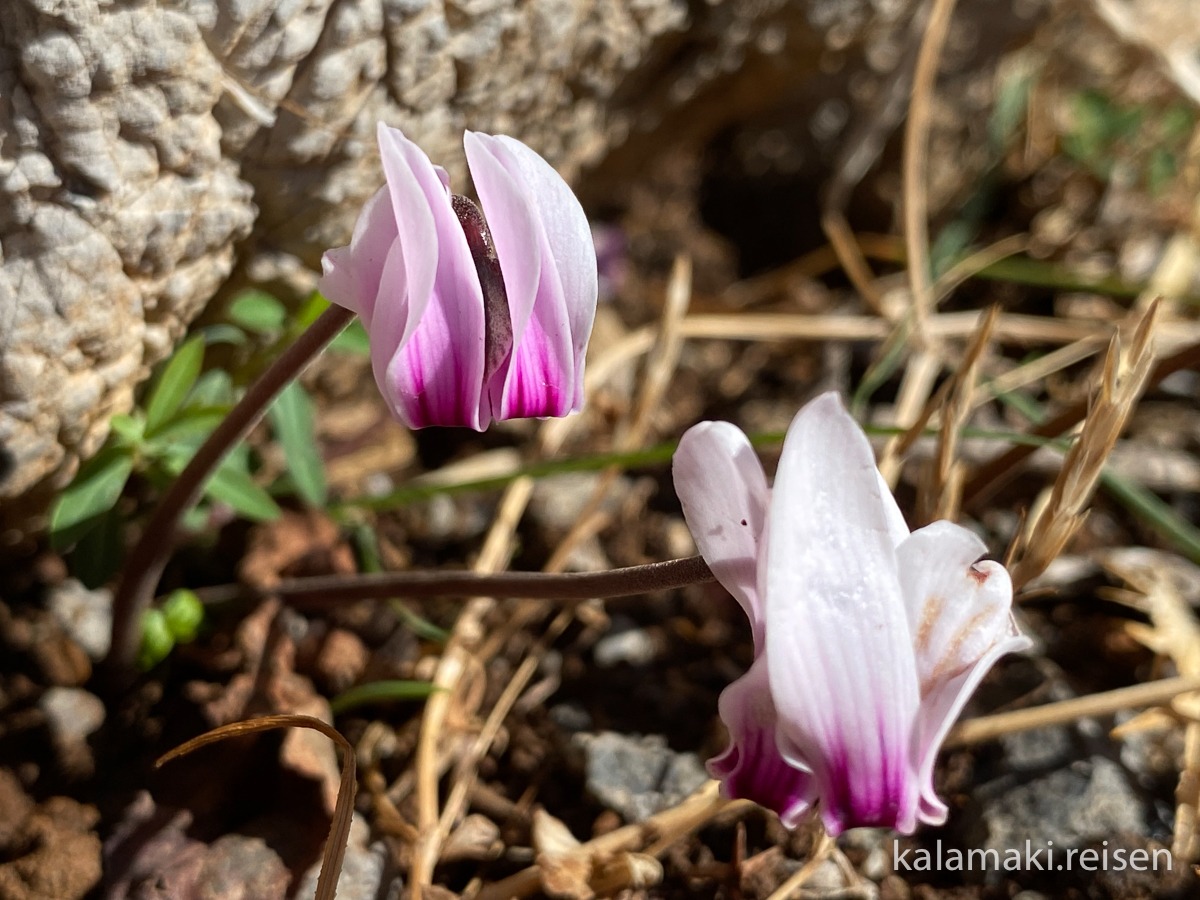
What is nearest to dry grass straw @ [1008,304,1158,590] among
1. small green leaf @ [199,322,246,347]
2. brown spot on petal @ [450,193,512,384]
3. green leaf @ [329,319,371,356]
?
brown spot on petal @ [450,193,512,384]

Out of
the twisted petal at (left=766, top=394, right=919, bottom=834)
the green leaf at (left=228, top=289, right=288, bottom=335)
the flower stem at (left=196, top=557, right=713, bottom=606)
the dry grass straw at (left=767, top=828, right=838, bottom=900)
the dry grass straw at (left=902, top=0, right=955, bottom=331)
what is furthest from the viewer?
the dry grass straw at (left=902, top=0, right=955, bottom=331)

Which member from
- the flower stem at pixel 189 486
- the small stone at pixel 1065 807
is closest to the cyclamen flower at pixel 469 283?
the flower stem at pixel 189 486

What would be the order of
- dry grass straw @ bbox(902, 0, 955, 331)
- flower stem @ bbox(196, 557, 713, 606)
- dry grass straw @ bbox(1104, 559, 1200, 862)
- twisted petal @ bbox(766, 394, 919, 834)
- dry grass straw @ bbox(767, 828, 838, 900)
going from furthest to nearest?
dry grass straw @ bbox(902, 0, 955, 331)
dry grass straw @ bbox(1104, 559, 1200, 862)
dry grass straw @ bbox(767, 828, 838, 900)
flower stem @ bbox(196, 557, 713, 606)
twisted petal @ bbox(766, 394, 919, 834)

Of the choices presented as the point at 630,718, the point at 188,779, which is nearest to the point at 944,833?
the point at 630,718

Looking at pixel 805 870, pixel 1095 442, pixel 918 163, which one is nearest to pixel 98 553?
pixel 805 870

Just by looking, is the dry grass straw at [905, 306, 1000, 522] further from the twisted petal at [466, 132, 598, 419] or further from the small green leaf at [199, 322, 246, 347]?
the small green leaf at [199, 322, 246, 347]

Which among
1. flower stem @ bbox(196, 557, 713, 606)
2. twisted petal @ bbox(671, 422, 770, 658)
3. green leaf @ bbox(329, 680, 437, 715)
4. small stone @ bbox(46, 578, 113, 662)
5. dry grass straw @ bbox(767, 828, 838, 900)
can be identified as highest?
twisted petal @ bbox(671, 422, 770, 658)

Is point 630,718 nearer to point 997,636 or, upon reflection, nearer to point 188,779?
point 188,779
